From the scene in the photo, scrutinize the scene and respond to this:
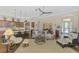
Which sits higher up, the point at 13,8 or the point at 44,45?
the point at 13,8

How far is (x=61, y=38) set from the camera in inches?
118

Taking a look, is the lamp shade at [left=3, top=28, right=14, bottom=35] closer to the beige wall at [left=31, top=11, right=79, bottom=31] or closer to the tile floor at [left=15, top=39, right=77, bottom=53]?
the tile floor at [left=15, top=39, right=77, bottom=53]

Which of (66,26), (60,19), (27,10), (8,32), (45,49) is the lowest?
(45,49)

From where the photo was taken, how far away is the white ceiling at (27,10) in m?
2.96

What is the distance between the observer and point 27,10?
2.99 m

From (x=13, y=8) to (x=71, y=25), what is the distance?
121 cm

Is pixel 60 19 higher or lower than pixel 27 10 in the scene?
lower

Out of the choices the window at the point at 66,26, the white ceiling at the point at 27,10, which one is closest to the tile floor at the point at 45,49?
the window at the point at 66,26

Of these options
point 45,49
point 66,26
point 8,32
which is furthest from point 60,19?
point 8,32

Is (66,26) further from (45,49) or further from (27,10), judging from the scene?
(27,10)

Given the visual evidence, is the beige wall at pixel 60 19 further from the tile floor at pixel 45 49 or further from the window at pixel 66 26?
the tile floor at pixel 45 49
